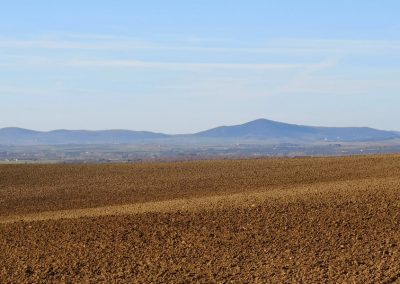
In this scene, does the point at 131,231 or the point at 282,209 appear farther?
the point at 282,209

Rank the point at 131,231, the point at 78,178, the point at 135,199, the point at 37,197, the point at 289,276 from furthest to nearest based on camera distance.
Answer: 1. the point at 78,178
2. the point at 37,197
3. the point at 135,199
4. the point at 131,231
5. the point at 289,276

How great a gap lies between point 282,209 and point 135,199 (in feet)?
39.1

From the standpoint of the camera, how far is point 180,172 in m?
40.5

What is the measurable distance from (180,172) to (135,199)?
9065 mm

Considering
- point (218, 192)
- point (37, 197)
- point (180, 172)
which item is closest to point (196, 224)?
point (218, 192)

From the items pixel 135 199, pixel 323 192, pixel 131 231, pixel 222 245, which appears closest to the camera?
pixel 222 245

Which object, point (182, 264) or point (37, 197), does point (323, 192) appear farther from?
point (37, 197)

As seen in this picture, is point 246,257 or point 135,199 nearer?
point 246,257

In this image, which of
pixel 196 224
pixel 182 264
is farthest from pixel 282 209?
pixel 182 264

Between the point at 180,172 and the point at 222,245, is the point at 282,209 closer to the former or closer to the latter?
the point at 222,245

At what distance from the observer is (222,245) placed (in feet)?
56.7

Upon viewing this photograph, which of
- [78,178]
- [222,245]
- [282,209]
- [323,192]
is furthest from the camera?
[78,178]

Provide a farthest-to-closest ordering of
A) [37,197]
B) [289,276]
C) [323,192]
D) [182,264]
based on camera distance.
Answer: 1. [37,197]
2. [323,192]
3. [182,264]
4. [289,276]

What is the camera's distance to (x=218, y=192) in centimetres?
3166
